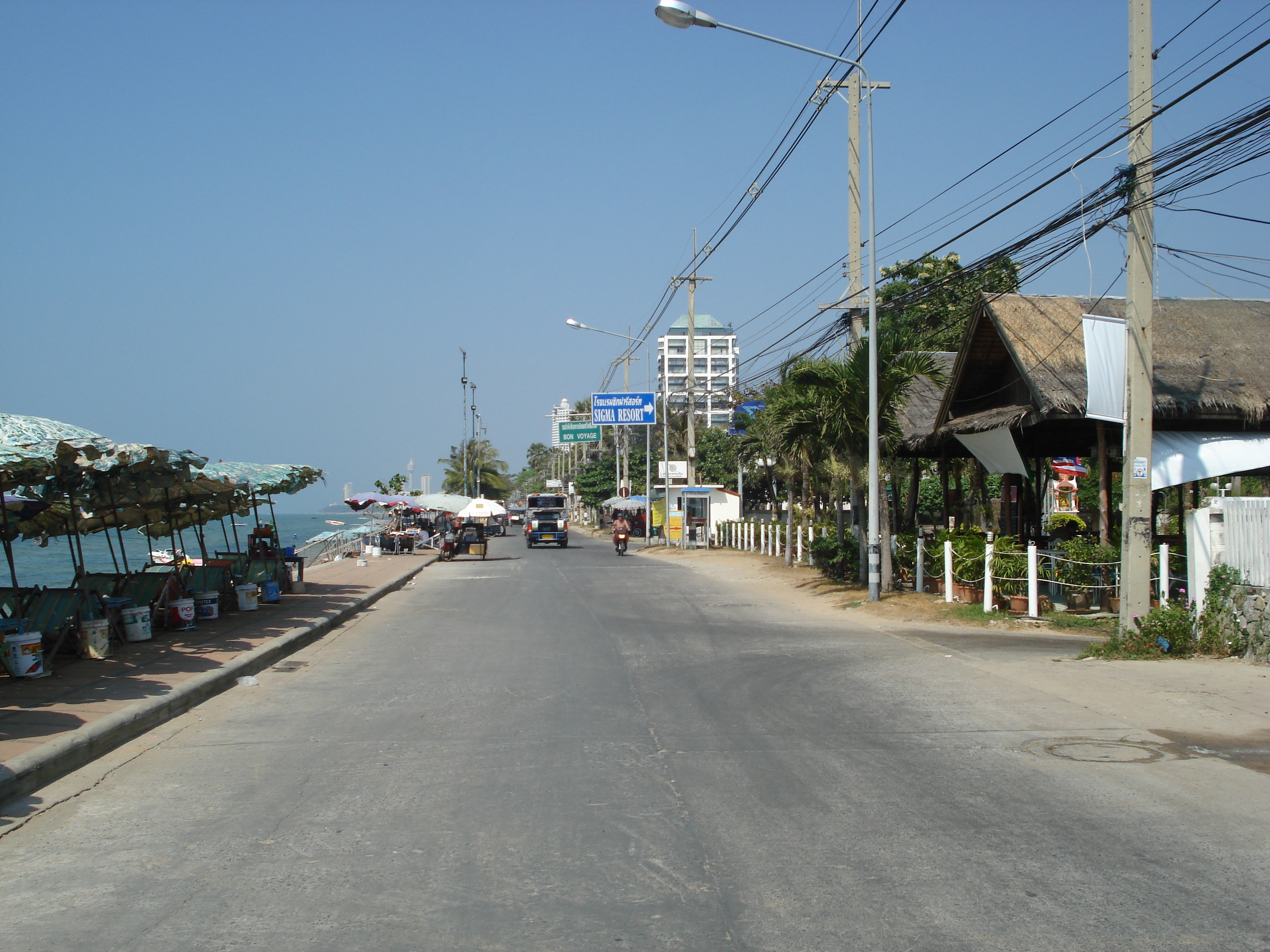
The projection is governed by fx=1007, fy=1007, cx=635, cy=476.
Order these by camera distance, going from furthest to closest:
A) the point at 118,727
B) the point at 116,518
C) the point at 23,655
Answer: the point at 116,518 < the point at 23,655 < the point at 118,727

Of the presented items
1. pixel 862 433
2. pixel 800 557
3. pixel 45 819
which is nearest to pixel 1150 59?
pixel 862 433

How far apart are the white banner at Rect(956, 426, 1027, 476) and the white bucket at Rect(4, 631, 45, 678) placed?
15.7 m

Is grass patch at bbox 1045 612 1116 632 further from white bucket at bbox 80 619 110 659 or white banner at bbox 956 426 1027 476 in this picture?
white bucket at bbox 80 619 110 659

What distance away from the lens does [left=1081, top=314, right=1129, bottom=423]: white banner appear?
1448 cm

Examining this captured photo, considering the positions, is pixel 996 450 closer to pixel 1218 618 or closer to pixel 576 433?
pixel 1218 618

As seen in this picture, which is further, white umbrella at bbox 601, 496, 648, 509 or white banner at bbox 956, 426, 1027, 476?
white umbrella at bbox 601, 496, 648, 509

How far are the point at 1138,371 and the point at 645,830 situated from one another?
10.00 metres

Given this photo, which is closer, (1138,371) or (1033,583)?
(1138,371)

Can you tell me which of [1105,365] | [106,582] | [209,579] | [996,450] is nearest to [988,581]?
[1105,365]

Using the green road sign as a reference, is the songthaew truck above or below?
below

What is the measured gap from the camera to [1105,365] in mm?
14578

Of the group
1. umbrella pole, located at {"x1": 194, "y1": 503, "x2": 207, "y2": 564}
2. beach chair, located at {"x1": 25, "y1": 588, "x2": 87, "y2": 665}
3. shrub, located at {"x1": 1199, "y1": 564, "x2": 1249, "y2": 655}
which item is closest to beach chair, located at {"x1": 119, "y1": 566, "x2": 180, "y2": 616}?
beach chair, located at {"x1": 25, "y1": 588, "x2": 87, "y2": 665}

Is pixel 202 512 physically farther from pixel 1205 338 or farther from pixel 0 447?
pixel 1205 338

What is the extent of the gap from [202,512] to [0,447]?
10.9m
